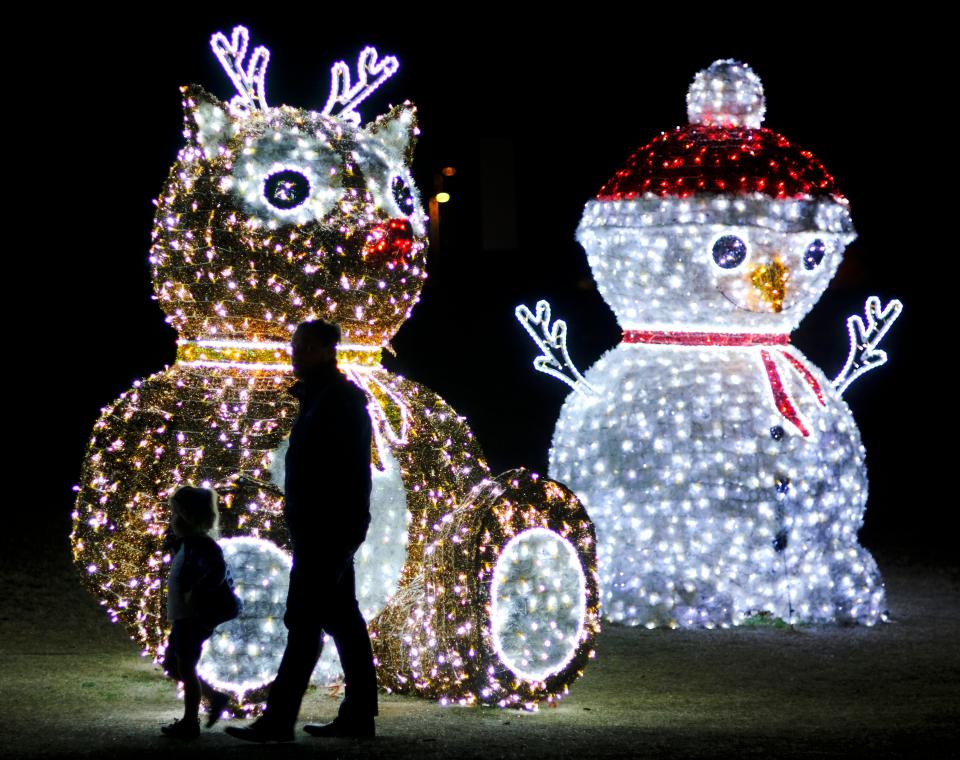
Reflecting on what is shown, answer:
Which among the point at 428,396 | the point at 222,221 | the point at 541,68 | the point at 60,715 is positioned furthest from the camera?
the point at 541,68

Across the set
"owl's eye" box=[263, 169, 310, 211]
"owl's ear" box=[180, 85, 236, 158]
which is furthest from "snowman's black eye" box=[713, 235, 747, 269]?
"owl's ear" box=[180, 85, 236, 158]

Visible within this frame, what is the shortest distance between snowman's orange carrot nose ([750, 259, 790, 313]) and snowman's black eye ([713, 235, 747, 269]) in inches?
4.3

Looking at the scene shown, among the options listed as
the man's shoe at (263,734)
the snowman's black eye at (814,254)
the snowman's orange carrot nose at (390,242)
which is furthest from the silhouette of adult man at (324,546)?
the snowman's black eye at (814,254)

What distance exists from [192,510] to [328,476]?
64cm

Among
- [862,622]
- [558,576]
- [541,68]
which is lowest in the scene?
[862,622]

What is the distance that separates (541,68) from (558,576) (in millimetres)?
13182

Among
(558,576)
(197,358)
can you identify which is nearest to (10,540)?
(197,358)

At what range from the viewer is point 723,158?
10.4 meters

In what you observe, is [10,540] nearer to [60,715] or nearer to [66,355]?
[60,715]

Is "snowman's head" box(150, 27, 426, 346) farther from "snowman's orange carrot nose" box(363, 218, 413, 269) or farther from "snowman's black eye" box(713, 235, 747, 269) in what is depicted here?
"snowman's black eye" box(713, 235, 747, 269)

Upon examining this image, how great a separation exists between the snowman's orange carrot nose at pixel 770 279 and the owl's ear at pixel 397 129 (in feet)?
8.65

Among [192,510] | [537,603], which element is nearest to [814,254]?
[537,603]

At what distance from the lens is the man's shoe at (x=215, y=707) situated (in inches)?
280

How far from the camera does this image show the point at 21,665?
8688 millimetres
